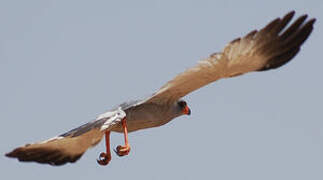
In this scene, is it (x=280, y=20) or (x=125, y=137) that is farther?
(x=125, y=137)

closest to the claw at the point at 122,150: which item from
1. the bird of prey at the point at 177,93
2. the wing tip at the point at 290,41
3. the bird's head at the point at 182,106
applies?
the bird of prey at the point at 177,93

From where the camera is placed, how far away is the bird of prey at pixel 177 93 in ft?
50.8

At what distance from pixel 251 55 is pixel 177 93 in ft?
4.33

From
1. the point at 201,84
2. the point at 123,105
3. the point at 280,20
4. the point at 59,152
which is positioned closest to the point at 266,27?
the point at 280,20

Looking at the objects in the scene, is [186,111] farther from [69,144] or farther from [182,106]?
[69,144]

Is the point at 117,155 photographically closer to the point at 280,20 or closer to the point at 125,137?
the point at 125,137

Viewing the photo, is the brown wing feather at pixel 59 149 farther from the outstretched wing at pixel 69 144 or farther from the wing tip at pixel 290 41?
the wing tip at pixel 290 41

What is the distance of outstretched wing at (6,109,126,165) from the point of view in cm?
1599

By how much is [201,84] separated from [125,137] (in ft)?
4.27

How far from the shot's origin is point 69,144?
671 inches

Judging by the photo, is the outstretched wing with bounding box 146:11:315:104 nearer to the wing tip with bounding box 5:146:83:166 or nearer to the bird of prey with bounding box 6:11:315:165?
the bird of prey with bounding box 6:11:315:165

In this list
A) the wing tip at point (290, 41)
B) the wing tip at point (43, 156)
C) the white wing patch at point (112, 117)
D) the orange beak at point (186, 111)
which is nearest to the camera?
the wing tip at point (290, 41)

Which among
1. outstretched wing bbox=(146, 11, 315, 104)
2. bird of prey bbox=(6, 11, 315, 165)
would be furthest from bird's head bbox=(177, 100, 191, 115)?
outstretched wing bbox=(146, 11, 315, 104)

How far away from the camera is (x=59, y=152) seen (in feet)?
56.4
